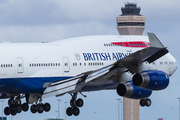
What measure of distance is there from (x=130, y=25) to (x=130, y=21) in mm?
1089

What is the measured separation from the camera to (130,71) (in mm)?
51000

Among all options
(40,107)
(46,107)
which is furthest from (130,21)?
(40,107)

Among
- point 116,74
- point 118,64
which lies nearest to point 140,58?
point 118,64

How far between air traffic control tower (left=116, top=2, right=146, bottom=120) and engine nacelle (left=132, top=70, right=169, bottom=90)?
80070 mm

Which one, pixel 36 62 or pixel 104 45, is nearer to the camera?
pixel 36 62

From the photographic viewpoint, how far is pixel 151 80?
160ft

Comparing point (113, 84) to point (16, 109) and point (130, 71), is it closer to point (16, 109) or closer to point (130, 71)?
point (130, 71)

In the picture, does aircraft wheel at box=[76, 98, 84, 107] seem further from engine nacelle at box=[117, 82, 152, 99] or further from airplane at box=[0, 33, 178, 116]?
engine nacelle at box=[117, 82, 152, 99]

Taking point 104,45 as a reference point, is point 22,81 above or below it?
below

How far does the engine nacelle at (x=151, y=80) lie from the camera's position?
48656 millimetres

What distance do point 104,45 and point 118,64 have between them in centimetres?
512

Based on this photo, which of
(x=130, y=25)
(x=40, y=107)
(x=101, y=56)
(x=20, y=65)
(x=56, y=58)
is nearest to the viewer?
(x=20, y=65)

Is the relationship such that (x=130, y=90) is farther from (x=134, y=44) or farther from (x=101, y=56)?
(x=134, y=44)

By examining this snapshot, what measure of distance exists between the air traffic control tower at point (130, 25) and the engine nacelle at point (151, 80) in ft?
263
